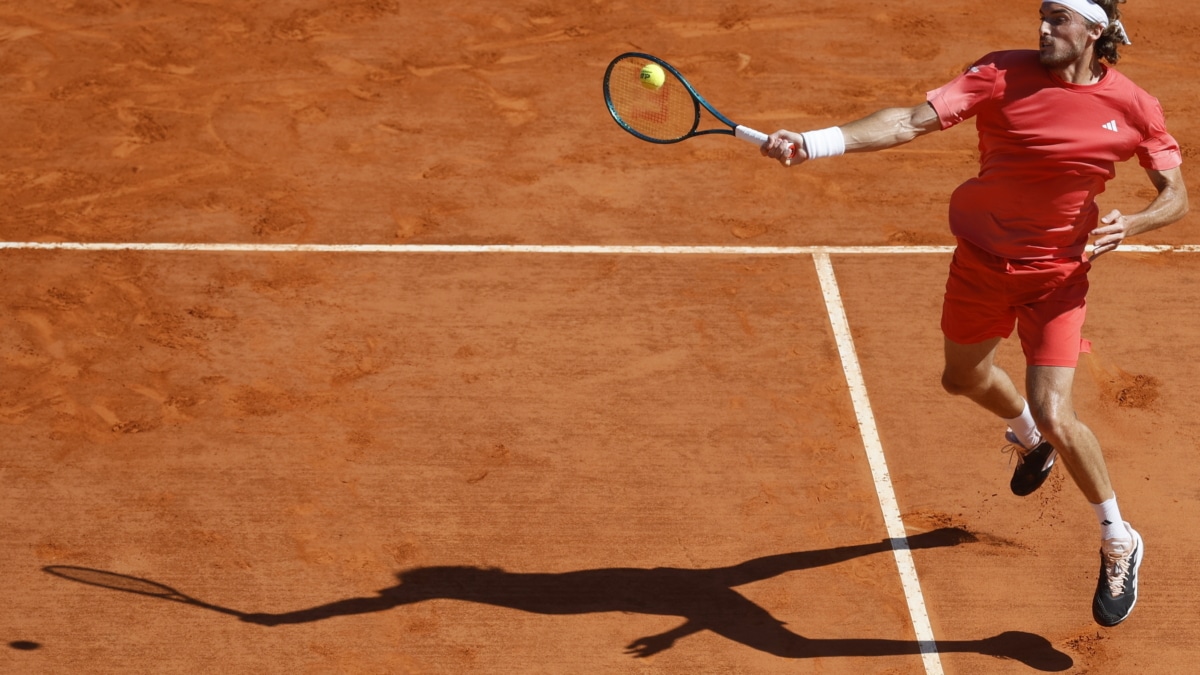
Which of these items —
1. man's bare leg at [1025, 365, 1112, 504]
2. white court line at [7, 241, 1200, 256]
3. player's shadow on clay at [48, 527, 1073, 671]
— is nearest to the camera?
man's bare leg at [1025, 365, 1112, 504]

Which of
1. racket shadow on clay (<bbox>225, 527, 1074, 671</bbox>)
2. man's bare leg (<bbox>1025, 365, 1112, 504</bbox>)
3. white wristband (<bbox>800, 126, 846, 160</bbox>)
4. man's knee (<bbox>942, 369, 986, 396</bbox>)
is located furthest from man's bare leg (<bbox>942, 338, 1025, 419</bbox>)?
white wristband (<bbox>800, 126, 846, 160</bbox>)

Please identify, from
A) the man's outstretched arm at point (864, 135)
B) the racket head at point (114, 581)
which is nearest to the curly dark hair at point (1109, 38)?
the man's outstretched arm at point (864, 135)

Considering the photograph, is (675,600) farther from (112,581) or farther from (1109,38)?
(1109,38)

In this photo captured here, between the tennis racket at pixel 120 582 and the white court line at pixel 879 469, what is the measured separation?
3081 millimetres

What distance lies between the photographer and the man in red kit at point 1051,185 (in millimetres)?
5047

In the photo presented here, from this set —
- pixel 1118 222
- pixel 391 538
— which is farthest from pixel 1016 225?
pixel 391 538

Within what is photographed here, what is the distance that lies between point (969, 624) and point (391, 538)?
2666 mm

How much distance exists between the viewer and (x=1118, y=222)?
4.88m

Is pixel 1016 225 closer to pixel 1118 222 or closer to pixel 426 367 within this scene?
→ pixel 1118 222

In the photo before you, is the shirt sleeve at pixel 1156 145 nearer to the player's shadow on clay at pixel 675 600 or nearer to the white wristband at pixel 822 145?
the white wristband at pixel 822 145

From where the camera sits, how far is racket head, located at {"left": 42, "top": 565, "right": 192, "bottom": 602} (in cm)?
596

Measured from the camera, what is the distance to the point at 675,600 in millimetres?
5957

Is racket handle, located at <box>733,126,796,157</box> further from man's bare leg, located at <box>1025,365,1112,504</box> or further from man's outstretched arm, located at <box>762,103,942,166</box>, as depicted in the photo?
man's bare leg, located at <box>1025,365,1112,504</box>

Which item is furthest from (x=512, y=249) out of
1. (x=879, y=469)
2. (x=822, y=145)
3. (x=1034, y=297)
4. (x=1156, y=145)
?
(x=1156, y=145)
